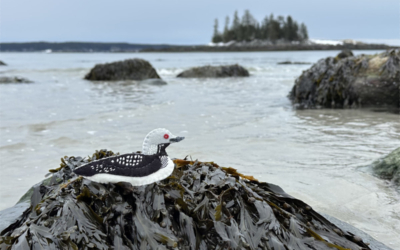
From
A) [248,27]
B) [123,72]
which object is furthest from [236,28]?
[123,72]

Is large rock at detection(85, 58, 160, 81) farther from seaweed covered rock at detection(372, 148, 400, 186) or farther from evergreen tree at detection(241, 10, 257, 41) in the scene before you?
Result: evergreen tree at detection(241, 10, 257, 41)

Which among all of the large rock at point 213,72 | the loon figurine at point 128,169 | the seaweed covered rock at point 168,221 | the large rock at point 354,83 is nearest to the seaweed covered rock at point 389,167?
the seaweed covered rock at point 168,221

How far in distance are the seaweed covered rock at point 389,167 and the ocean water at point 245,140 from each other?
0.14 meters

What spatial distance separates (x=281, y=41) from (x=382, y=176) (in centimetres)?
9274

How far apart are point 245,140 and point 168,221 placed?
4.13 metres

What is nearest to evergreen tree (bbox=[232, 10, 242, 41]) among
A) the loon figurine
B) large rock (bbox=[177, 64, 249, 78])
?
large rock (bbox=[177, 64, 249, 78])

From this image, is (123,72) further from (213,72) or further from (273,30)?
(273,30)

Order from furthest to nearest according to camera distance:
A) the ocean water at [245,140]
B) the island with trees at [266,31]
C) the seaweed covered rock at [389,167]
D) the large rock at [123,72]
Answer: the island with trees at [266,31]
the large rock at [123,72]
the seaweed covered rock at [389,167]
the ocean water at [245,140]

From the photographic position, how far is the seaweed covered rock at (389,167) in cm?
380

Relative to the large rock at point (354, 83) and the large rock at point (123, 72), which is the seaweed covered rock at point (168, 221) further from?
the large rock at point (123, 72)

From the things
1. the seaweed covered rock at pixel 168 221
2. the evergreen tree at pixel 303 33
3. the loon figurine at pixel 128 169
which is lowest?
the seaweed covered rock at pixel 168 221

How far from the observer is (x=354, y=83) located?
29.3ft

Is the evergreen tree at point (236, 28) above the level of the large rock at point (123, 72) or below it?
above

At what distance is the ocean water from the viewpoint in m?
3.55
